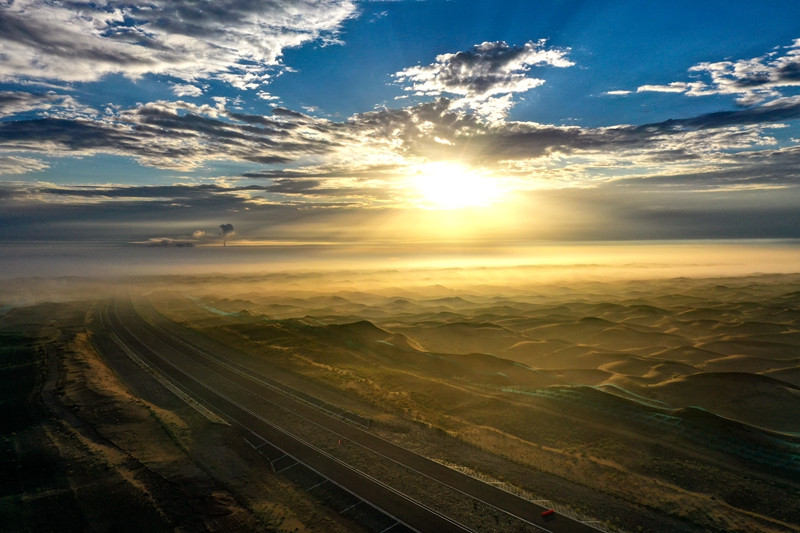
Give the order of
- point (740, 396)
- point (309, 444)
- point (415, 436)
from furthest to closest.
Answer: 1. point (740, 396)
2. point (415, 436)
3. point (309, 444)

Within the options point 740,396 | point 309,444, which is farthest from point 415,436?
point 740,396

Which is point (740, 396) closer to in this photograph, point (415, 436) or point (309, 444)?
point (415, 436)

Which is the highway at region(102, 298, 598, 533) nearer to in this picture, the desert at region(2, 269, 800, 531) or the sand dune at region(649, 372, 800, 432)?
the desert at region(2, 269, 800, 531)

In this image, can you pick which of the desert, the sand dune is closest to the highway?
the desert

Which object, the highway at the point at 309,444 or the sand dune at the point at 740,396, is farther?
the sand dune at the point at 740,396

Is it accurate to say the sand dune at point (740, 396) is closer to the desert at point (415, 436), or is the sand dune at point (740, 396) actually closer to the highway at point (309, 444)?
the desert at point (415, 436)

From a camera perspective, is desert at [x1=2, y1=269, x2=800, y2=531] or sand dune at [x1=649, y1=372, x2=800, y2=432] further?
sand dune at [x1=649, y1=372, x2=800, y2=432]

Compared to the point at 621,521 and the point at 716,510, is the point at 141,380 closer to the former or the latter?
the point at 621,521

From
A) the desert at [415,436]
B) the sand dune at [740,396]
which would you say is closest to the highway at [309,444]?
the desert at [415,436]
